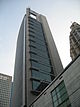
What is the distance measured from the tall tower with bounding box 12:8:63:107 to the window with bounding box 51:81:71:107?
63.7 feet

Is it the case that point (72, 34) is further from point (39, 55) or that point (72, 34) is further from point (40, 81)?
point (40, 81)

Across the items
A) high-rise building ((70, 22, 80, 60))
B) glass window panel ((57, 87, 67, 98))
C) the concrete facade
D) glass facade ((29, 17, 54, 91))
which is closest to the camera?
the concrete facade

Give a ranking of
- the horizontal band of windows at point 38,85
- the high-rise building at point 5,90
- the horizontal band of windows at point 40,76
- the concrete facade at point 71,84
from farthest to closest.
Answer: the high-rise building at point 5,90 < the horizontal band of windows at point 40,76 < the horizontal band of windows at point 38,85 < the concrete facade at point 71,84

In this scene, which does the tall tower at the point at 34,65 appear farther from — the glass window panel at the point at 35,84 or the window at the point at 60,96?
the window at the point at 60,96

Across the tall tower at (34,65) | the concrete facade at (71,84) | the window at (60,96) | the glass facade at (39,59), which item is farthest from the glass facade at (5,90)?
the window at (60,96)

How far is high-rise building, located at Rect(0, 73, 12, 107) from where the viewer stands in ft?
449

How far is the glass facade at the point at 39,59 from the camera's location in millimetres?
54312

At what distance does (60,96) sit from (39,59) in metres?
40.5

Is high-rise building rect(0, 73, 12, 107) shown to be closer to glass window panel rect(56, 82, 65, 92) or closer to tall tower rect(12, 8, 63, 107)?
tall tower rect(12, 8, 63, 107)

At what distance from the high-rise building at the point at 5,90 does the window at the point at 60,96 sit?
120147 mm

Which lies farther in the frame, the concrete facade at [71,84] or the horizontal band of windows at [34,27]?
the horizontal band of windows at [34,27]

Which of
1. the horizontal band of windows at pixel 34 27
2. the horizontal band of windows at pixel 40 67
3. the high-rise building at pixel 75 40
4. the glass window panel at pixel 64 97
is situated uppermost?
the horizontal band of windows at pixel 34 27

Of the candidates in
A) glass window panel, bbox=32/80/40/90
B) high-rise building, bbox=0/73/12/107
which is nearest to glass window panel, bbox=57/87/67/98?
glass window panel, bbox=32/80/40/90

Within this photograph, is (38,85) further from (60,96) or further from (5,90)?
(5,90)
